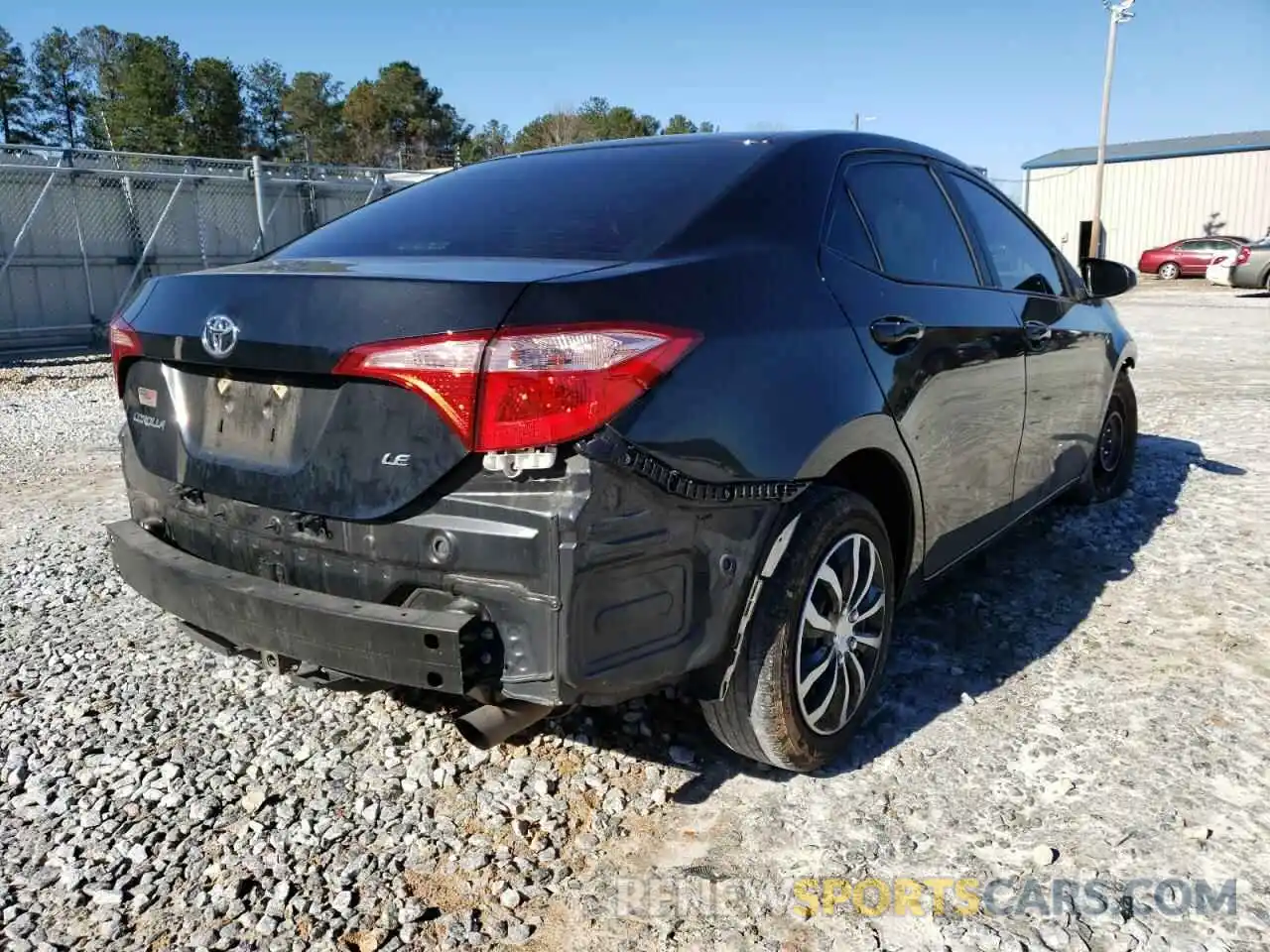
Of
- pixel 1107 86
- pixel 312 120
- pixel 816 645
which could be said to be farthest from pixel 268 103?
pixel 816 645

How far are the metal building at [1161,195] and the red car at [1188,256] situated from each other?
4.83 meters

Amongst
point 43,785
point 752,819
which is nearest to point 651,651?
point 752,819

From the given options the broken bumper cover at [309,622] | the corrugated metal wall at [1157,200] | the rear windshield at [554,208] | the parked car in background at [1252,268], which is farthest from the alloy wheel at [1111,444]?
the corrugated metal wall at [1157,200]

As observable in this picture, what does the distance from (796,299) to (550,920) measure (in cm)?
159

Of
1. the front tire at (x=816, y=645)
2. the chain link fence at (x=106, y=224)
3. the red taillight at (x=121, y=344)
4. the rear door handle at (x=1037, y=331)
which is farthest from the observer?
the chain link fence at (x=106, y=224)

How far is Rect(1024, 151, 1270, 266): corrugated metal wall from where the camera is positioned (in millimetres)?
37531

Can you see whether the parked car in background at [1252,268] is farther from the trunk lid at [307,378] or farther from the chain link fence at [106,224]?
the trunk lid at [307,378]

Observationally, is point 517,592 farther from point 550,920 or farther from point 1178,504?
point 1178,504

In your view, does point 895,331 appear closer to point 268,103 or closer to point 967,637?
point 967,637

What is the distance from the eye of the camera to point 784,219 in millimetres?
2703

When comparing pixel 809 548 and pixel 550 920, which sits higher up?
pixel 809 548

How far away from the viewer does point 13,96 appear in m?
60.6

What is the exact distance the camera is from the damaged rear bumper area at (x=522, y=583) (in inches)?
80.0

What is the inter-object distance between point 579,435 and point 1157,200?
4324 cm
